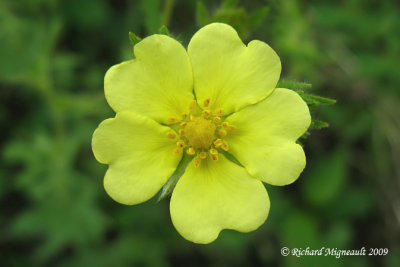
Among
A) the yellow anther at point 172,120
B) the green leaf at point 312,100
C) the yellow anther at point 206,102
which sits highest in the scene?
the green leaf at point 312,100

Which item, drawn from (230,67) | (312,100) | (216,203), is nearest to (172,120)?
(230,67)

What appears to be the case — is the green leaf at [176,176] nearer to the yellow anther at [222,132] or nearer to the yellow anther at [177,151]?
the yellow anther at [177,151]

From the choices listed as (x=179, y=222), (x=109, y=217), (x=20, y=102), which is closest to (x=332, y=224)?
(x=109, y=217)

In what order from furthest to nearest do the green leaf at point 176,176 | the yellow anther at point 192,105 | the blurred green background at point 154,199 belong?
the blurred green background at point 154,199 < the yellow anther at point 192,105 < the green leaf at point 176,176

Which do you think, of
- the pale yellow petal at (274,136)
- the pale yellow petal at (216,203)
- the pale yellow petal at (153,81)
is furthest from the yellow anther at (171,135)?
the pale yellow petal at (274,136)

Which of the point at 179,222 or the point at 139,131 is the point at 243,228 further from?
the point at 139,131

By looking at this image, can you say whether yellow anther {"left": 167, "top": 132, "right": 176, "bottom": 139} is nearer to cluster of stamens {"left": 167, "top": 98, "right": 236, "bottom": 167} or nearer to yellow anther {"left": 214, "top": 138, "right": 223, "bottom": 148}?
cluster of stamens {"left": 167, "top": 98, "right": 236, "bottom": 167}

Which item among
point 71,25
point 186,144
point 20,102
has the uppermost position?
point 186,144

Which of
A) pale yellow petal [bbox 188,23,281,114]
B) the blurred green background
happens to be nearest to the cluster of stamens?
pale yellow petal [bbox 188,23,281,114]
